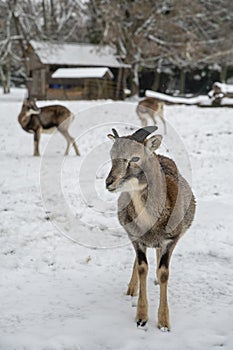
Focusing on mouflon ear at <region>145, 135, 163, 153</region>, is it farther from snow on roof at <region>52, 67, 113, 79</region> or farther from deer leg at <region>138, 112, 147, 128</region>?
snow on roof at <region>52, 67, 113, 79</region>

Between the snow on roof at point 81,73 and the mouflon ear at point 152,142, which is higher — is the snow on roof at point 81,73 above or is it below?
above

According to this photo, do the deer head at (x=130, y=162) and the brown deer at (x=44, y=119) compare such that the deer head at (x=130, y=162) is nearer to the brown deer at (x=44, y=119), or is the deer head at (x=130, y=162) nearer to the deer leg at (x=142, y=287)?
the deer leg at (x=142, y=287)

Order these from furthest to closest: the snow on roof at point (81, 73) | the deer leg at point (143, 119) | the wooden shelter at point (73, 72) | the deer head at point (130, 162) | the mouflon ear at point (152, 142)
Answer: the wooden shelter at point (73, 72) < the snow on roof at point (81, 73) < the deer leg at point (143, 119) < the mouflon ear at point (152, 142) < the deer head at point (130, 162)

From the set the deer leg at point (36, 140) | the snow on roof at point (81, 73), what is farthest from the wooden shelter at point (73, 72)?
the deer leg at point (36, 140)

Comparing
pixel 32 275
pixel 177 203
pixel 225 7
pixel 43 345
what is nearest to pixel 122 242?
pixel 32 275

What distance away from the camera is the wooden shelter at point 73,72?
103 feet

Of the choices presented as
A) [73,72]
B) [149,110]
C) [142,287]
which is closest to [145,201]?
[142,287]

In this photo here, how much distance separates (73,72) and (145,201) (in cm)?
2892

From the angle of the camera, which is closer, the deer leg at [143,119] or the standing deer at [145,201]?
the standing deer at [145,201]

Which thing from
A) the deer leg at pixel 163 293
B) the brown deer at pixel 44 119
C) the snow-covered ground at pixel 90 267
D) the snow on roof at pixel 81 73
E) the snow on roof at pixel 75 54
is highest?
the snow on roof at pixel 75 54

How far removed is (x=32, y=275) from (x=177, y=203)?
210 cm

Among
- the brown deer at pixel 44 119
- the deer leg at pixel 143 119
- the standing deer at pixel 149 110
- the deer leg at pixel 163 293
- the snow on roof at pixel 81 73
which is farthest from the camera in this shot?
the snow on roof at pixel 81 73

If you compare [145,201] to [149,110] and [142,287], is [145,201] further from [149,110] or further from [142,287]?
[149,110]

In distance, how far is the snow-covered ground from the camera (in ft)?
11.9
